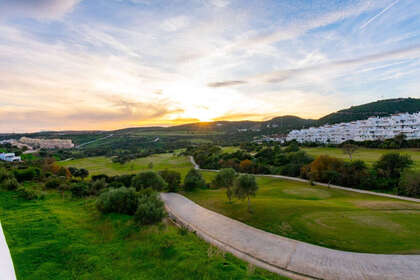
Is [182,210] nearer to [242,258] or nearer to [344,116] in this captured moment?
[242,258]

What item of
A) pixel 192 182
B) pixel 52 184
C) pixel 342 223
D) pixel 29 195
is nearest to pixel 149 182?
pixel 192 182

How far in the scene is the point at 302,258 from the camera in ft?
35.1

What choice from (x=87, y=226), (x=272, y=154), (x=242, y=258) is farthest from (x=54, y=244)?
(x=272, y=154)

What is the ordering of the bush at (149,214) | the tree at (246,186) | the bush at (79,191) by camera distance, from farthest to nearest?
the bush at (79,191) → the tree at (246,186) → the bush at (149,214)

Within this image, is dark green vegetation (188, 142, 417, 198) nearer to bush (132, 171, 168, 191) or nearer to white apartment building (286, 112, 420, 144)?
bush (132, 171, 168, 191)

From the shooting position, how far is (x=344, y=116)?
134 meters

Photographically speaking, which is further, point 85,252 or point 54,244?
point 54,244

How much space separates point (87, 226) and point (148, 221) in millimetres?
5277

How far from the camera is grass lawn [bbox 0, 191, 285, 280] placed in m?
8.80

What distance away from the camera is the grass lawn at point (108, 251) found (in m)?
8.80

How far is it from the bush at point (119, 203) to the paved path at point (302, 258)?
19.8 feet

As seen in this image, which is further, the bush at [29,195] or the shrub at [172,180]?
the shrub at [172,180]

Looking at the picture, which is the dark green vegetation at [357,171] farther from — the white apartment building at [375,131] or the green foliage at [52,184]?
the white apartment building at [375,131]

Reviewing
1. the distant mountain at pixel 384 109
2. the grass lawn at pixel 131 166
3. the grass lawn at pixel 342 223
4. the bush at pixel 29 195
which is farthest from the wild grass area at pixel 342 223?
the distant mountain at pixel 384 109
